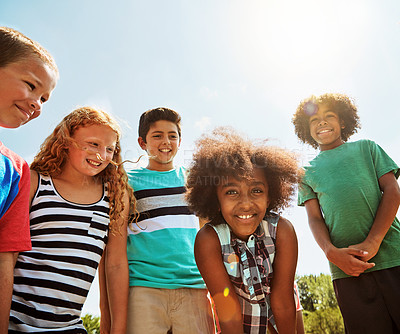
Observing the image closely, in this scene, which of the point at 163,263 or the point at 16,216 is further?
the point at 163,263

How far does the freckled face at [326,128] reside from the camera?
4.21m

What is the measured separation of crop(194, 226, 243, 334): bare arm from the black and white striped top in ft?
3.04

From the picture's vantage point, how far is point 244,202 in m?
3.10

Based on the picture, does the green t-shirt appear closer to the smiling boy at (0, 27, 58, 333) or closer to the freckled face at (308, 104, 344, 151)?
the freckled face at (308, 104, 344, 151)

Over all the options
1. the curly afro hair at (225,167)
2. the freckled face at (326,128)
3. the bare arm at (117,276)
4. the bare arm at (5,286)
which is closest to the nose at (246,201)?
the curly afro hair at (225,167)

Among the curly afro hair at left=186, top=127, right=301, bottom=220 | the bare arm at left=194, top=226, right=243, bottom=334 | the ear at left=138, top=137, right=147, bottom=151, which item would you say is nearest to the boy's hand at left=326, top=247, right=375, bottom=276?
the curly afro hair at left=186, top=127, right=301, bottom=220

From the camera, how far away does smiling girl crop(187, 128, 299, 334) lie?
297 centimetres

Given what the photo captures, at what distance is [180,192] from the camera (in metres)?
3.90

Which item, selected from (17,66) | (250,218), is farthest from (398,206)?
(17,66)

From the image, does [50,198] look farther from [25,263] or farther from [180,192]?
[180,192]

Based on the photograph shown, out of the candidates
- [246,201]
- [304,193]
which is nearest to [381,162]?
[304,193]

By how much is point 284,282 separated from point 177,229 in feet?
3.93

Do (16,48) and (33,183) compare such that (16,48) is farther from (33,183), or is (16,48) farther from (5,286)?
(5,286)

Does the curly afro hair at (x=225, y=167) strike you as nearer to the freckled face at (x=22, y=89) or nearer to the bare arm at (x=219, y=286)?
the bare arm at (x=219, y=286)
